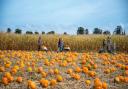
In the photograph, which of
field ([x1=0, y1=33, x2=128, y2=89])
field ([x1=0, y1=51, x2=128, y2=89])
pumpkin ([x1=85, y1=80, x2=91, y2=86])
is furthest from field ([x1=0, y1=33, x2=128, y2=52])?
pumpkin ([x1=85, y1=80, x2=91, y2=86])

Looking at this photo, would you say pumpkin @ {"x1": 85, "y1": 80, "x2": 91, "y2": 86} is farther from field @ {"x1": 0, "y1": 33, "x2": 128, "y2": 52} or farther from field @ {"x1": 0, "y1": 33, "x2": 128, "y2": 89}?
field @ {"x1": 0, "y1": 33, "x2": 128, "y2": 52}

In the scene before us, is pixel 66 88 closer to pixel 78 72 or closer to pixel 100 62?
pixel 78 72

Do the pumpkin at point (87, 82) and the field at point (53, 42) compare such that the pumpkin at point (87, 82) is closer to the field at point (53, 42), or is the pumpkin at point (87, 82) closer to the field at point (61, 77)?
the field at point (61, 77)

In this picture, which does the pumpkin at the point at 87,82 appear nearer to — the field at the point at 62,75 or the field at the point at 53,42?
the field at the point at 62,75

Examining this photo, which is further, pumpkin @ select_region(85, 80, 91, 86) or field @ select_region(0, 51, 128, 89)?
pumpkin @ select_region(85, 80, 91, 86)

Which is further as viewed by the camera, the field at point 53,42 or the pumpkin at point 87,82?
the field at point 53,42

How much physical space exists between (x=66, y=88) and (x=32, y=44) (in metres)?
17.9

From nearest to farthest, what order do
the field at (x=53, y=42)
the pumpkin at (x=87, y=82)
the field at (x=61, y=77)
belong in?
1. the field at (x=61, y=77)
2. the pumpkin at (x=87, y=82)
3. the field at (x=53, y=42)

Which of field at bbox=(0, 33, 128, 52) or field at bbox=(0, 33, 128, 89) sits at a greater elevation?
field at bbox=(0, 33, 128, 52)

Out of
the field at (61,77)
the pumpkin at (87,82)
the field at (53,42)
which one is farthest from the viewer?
the field at (53,42)

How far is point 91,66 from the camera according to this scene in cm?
1234

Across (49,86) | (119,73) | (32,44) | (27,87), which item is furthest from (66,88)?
(32,44)

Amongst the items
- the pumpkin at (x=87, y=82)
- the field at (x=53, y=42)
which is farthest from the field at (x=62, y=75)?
the field at (x=53, y=42)

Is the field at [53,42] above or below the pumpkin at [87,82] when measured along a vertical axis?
above
